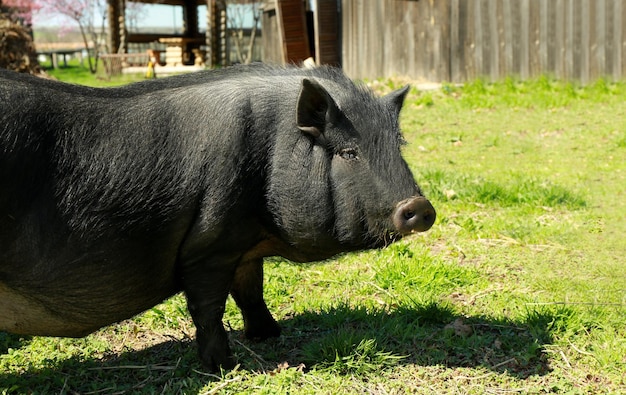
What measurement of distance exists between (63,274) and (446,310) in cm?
222

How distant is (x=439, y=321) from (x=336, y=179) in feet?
4.40

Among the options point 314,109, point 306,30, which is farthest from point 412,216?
point 306,30

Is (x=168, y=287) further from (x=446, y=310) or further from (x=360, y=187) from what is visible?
(x=446, y=310)

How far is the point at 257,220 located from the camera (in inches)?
145

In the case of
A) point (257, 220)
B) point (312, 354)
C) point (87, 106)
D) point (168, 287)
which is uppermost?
point (87, 106)

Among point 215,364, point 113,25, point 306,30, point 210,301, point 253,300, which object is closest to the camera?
point 210,301

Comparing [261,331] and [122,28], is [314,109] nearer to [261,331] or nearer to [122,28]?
[261,331]

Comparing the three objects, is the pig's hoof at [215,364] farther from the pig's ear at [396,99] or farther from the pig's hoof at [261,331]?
the pig's ear at [396,99]

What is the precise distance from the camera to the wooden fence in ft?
42.1

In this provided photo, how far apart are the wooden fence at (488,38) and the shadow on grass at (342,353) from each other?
9668mm

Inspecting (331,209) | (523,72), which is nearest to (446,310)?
(331,209)

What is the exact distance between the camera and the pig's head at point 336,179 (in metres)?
3.57

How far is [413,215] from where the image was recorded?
3.46 metres

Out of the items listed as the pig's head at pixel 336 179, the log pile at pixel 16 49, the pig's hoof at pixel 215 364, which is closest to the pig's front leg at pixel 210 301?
the pig's hoof at pixel 215 364
